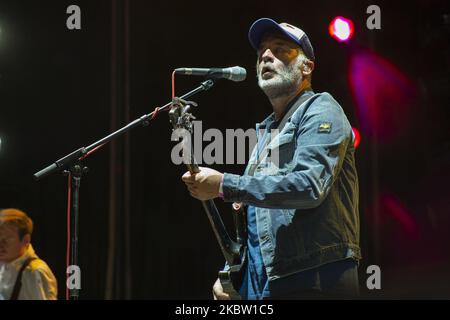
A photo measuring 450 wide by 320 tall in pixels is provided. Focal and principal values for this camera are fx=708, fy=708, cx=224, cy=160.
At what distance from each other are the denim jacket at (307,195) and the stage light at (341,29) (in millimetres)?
2180

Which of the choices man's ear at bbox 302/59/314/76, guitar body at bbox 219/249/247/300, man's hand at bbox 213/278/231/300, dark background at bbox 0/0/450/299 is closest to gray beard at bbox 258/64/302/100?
man's ear at bbox 302/59/314/76

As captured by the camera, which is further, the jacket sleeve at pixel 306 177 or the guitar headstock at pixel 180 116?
the guitar headstock at pixel 180 116

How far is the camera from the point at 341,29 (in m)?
4.83

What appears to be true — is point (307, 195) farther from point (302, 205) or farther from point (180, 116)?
point (180, 116)

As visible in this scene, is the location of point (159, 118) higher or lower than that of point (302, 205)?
higher

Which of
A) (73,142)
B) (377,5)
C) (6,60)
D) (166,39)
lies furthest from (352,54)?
(6,60)

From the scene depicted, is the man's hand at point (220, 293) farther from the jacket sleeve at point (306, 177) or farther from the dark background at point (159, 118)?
the dark background at point (159, 118)

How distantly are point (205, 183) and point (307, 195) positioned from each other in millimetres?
371

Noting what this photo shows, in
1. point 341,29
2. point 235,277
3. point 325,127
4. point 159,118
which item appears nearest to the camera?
point 325,127

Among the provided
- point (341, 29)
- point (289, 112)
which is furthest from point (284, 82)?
point (341, 29)

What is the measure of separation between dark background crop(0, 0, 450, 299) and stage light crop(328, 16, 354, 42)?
4 cm

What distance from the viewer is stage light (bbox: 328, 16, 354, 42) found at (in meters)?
4.80

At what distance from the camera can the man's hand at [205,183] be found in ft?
8.40

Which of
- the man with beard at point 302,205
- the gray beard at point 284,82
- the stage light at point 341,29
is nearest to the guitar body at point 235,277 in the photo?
the man with beard at point 302,205
